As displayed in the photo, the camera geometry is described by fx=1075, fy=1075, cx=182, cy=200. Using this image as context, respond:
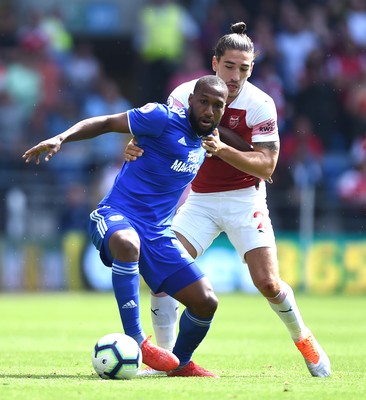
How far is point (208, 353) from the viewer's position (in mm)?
10156

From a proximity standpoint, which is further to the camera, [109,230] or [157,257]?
[157,257]

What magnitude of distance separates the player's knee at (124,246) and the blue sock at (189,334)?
0.72m

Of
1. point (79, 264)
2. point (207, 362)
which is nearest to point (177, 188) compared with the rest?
point (207, 362)

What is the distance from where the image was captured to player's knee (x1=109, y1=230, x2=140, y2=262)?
24.8ft

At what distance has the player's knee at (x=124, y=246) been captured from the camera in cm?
756

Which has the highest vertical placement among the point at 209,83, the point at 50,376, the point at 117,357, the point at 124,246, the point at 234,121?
the point at 209,83

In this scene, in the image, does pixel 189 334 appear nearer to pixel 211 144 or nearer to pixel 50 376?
pixel 50 376

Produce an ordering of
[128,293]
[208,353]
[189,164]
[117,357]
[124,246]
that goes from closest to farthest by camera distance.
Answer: [117,357], [124,246], [128,293], [189,164], [208,353]

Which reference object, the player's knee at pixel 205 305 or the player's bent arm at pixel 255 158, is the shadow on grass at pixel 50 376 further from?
the player's bent arm at pixel 255 158

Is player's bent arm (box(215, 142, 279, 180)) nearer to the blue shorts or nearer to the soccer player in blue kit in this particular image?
the soccer player in blue kit

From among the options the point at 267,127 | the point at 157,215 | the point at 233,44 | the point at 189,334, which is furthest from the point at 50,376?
the point at 233,44

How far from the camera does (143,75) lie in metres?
23.0

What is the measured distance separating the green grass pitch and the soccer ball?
111mm

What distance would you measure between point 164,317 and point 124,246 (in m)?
1.20
